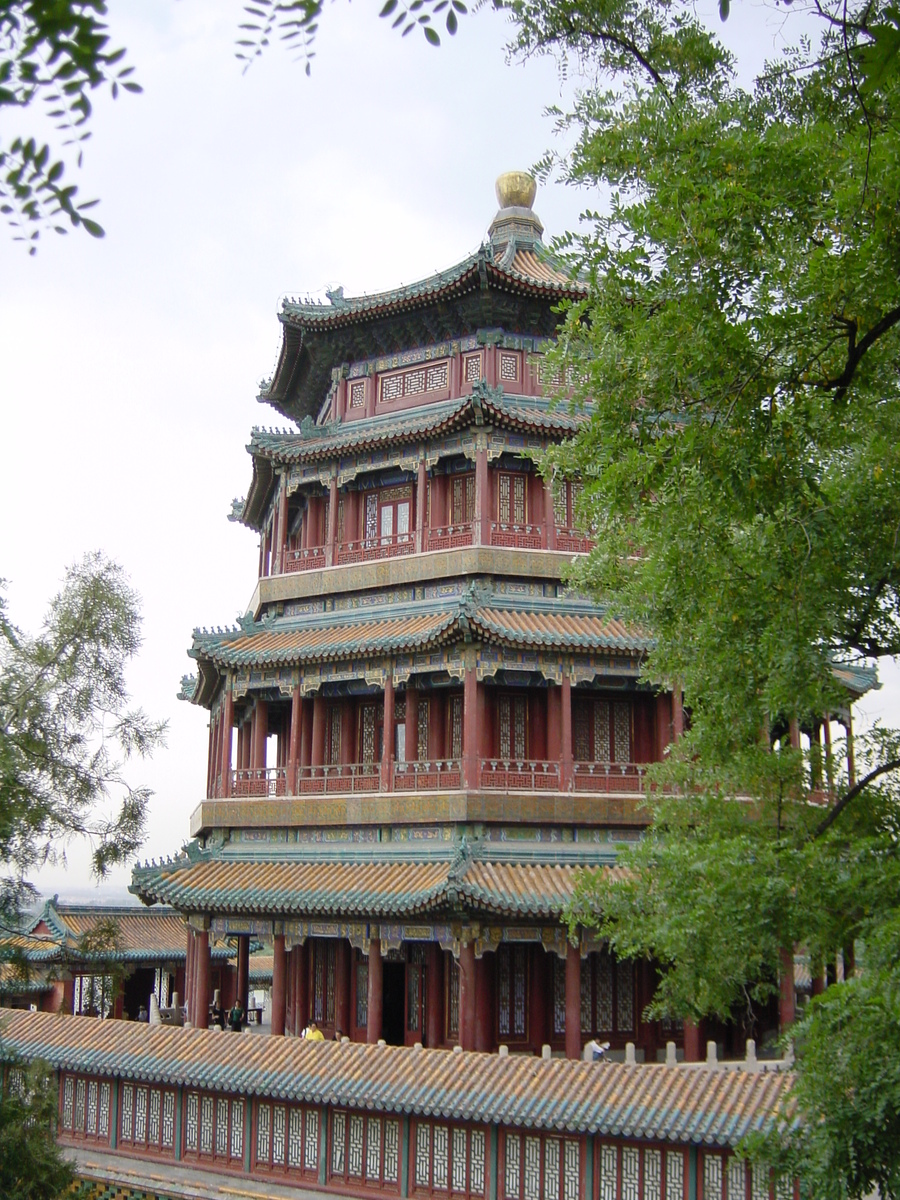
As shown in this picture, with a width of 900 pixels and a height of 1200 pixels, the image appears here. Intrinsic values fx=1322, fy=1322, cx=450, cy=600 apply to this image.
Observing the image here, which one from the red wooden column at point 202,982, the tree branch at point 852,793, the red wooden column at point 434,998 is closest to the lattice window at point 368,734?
the red wooden column at point 434,998

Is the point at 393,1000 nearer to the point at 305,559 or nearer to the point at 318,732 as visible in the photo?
the point at 318,732

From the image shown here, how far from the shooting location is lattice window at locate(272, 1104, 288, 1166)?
16.7 meters

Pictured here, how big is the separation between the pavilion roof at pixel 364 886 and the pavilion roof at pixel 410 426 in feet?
23.7

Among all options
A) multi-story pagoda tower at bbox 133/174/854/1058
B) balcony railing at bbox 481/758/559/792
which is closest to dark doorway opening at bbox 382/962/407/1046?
multi-story pagoda tower at bbox 133/174/854/1058

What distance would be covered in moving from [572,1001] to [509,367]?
10993mm

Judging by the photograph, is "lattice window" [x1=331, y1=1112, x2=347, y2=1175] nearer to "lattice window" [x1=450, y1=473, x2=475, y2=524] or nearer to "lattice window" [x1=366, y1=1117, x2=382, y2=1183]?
"lattice window" [x1=366, y1=1117, x2=382, y2=1183]

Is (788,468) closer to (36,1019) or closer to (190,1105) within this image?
(190,1105)

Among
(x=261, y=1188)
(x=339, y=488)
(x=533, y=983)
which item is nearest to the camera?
(x=261, y=1188)

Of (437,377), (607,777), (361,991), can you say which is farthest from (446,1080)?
(437,377)

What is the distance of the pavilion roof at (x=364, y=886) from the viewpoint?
19234mm

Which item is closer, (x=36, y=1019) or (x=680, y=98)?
(x=680, y=98)

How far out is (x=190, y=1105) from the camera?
1752 cm

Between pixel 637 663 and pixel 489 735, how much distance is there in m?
2.77

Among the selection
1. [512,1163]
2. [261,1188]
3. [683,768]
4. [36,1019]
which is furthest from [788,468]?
[36,1019]
